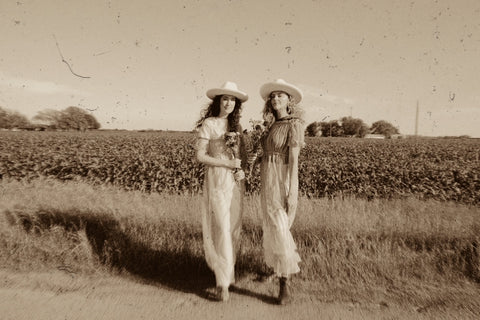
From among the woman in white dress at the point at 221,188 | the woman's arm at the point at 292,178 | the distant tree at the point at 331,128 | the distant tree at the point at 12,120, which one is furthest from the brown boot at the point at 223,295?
the distant tree at the point at 12,120

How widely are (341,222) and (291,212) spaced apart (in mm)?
1525

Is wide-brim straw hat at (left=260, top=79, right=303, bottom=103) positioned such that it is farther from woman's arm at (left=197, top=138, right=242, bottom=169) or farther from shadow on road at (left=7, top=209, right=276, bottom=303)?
shadow on road at (left=7, top=209, right=276, bottom=303)

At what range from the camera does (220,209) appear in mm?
3291

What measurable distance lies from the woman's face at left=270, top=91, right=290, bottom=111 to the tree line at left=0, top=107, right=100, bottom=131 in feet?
158

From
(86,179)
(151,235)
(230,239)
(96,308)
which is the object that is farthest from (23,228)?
(86,179)

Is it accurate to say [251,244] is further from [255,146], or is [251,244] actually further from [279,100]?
[279,100]

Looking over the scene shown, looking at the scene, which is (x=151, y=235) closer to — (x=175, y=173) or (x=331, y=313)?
(x=331, y=313)

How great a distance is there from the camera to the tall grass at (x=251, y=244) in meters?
3.59

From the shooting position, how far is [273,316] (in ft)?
9.39

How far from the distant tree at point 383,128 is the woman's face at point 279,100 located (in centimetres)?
5883

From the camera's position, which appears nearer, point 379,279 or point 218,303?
point 218,303

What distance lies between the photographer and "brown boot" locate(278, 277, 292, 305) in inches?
121

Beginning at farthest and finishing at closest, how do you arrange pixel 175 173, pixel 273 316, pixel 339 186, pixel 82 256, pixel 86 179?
pixel 86 179 → pixel 175 173 → pixel 339 186 → pixel 82 256 → pixel 273 316

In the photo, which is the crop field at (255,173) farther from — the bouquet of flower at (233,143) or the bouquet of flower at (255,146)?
the bouquet of flower at (233,143)
